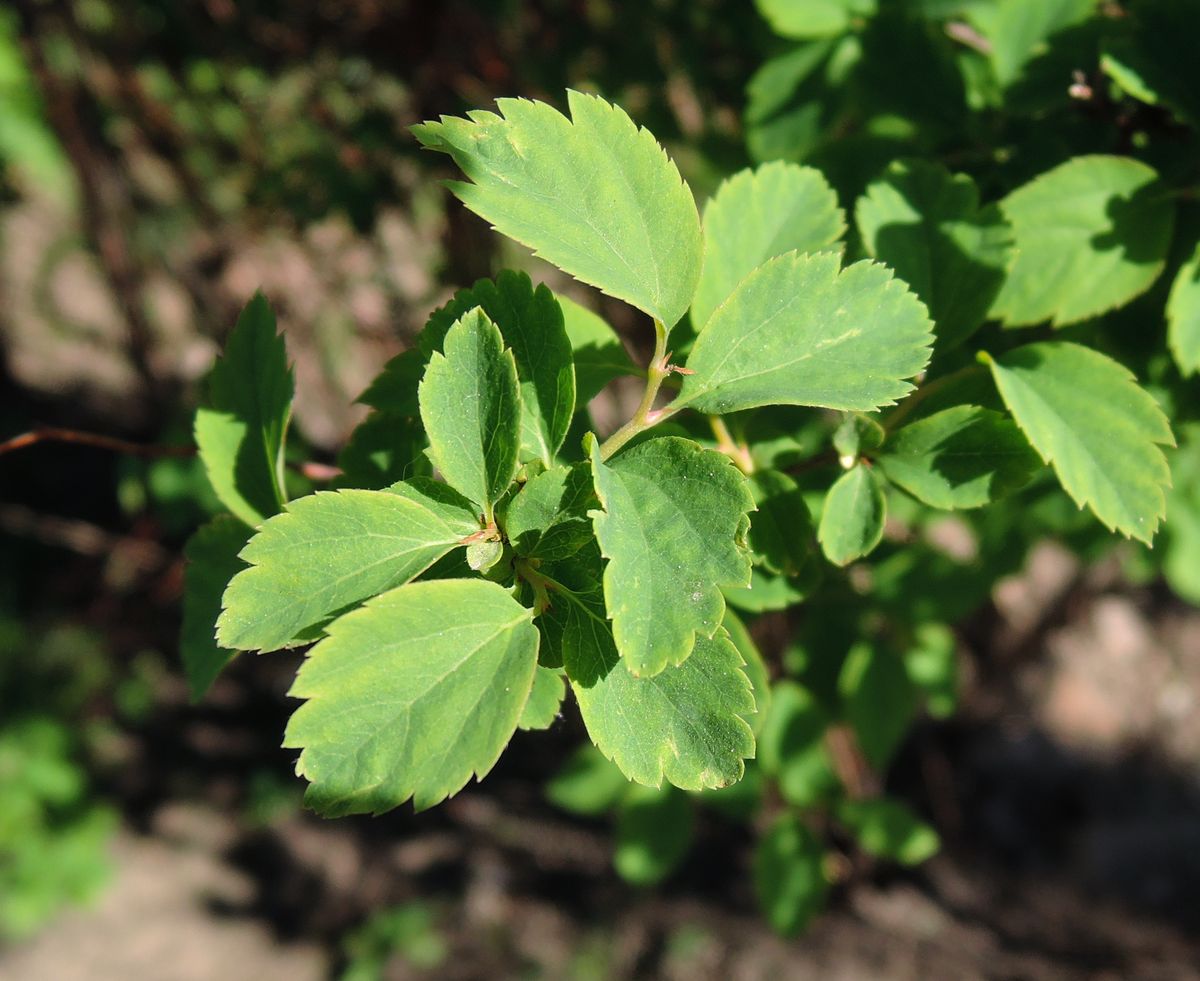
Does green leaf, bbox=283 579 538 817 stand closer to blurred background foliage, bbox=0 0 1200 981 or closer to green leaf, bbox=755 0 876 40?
blurred background foliage, bbox=0 0 1200 981

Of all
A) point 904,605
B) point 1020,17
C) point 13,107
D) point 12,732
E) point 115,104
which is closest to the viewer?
point 1020,17

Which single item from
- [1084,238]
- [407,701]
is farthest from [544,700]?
[1084,238]

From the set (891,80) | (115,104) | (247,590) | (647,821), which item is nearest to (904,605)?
(647,821)

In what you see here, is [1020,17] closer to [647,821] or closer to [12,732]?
[647,821]

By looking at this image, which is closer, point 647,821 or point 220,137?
point 647,821

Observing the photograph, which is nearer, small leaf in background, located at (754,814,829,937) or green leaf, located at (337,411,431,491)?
green leaf, located at (337,411,431,491)

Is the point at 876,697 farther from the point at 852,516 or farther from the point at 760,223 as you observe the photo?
the point at 760,223

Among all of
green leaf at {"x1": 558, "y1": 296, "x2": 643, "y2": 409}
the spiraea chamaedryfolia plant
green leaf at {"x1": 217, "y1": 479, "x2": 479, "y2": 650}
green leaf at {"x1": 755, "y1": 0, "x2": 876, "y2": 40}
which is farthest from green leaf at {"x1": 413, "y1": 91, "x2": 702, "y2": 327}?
green leaf at {"x1": 755, "y1": 0, "x2": 876, "y2": 40}

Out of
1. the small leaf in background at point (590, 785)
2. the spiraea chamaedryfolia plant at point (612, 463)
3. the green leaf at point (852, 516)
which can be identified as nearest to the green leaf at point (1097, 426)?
the spiraea chamaedryfolia plant at point (612, 463)
